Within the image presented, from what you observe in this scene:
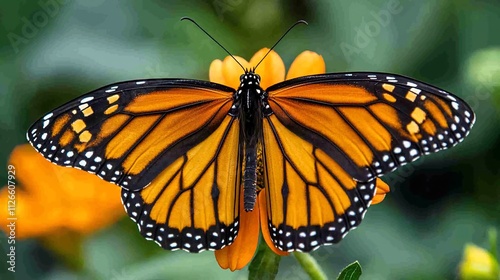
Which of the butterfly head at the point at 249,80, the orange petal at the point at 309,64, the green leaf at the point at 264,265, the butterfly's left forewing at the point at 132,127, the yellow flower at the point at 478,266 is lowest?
the green leaf at the point at 264,265

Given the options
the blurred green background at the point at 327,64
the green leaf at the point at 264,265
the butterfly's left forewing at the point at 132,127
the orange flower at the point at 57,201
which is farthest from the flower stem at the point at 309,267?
the orange flower at the point at 57,201

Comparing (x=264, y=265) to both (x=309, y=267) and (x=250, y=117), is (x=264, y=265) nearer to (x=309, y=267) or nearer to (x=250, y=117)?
(x=309, y=267)

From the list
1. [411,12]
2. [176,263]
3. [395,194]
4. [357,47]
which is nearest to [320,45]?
[357,47]

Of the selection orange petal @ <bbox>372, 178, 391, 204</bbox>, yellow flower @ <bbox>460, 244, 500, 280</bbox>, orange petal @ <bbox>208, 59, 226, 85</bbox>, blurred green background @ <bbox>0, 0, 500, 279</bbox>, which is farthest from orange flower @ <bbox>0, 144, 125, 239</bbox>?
yellow flower @ <bbox>460, 244, 500, 280</bbox>

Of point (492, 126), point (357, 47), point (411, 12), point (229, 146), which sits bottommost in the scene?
point (229, 146)

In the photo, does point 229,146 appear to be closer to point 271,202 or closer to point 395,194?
point 271,202

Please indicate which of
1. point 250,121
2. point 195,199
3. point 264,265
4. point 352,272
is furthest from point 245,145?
point 352,272

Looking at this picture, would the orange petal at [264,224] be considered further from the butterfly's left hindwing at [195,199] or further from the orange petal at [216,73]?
the orange petal at [216,73]
